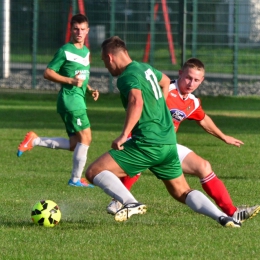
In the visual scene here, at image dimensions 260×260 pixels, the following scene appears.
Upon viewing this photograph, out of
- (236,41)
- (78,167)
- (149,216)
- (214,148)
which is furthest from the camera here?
(236,41)

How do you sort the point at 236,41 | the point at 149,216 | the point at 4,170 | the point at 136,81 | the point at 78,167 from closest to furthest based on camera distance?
the point at 136,81, the point at 149,216, the point at 78,167, the point at 4,170, the point at 236,41

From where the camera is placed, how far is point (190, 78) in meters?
8.08

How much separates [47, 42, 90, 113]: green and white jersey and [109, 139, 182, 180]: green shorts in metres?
3.49

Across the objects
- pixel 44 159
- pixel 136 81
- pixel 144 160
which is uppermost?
pixel 136 81

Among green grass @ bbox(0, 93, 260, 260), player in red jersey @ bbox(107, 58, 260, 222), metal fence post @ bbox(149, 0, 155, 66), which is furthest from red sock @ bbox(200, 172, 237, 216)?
metal fence post @ bbox(149, 0, 155, 66)

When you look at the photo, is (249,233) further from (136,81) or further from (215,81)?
(215,81)

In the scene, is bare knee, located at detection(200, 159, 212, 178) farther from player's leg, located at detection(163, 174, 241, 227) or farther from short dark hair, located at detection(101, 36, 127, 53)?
short dark hair, located at detection(101, 36, 127, 53)

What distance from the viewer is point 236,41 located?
2405 cm

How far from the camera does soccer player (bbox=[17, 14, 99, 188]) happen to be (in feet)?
34.6

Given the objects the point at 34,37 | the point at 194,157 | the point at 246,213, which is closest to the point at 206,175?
the point at 194,157

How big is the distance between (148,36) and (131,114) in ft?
59.3

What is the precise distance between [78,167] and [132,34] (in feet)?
48.4

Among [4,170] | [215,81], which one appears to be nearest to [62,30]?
[215,81]

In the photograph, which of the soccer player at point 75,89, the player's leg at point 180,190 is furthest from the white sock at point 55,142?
the player's leg at point 180,190
